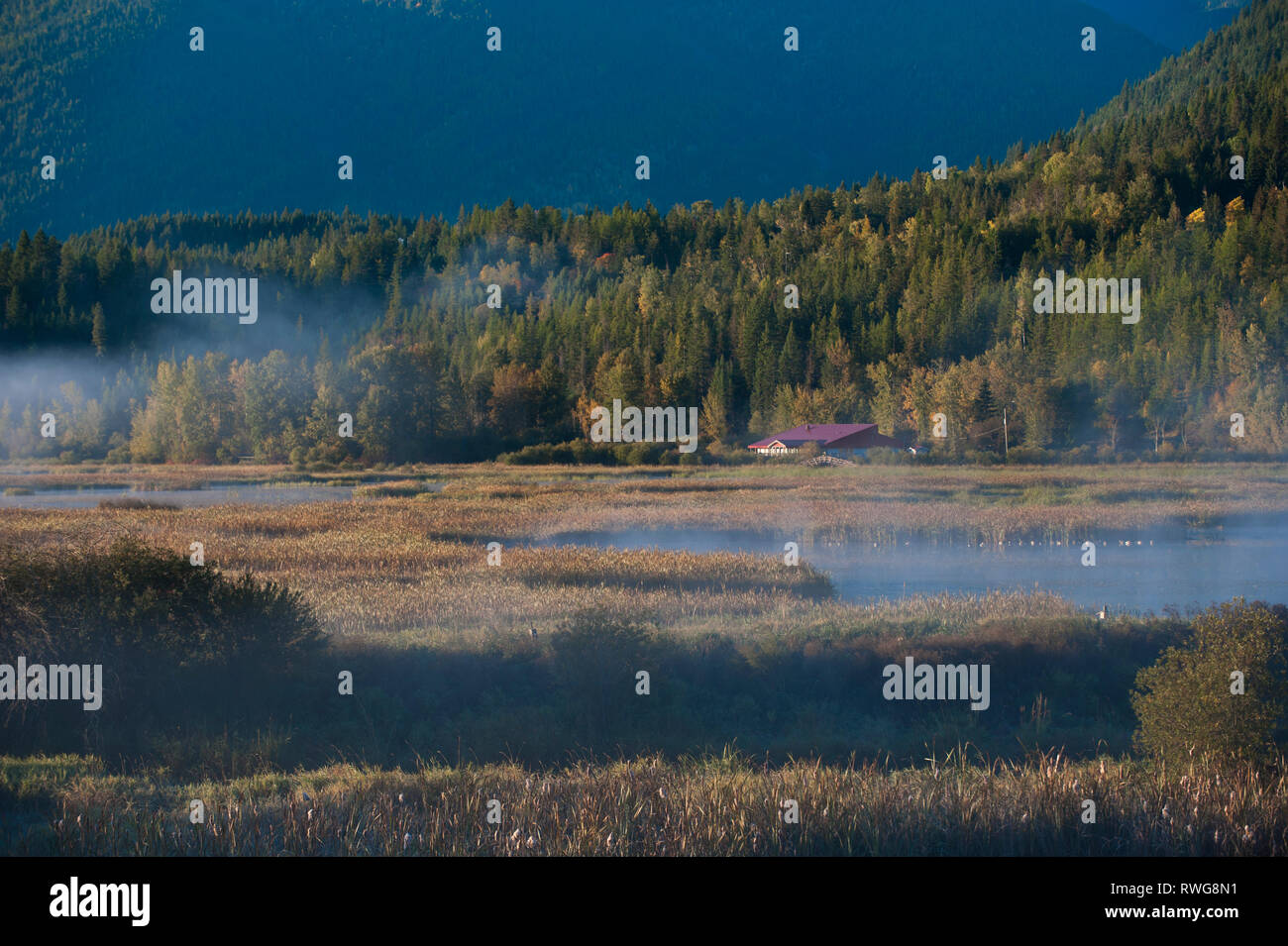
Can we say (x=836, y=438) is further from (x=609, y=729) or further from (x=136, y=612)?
(x=136, y=612)

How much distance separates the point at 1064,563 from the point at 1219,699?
20509mm

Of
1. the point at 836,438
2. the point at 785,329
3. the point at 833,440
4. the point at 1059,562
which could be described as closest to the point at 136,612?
the point at 1059,562

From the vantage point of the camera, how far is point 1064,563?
104 feet

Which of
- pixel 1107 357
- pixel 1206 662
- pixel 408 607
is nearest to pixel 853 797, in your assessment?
pixel 1206 662

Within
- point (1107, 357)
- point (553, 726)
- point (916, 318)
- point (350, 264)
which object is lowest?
point (553, 726)

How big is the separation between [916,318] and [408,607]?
345ft

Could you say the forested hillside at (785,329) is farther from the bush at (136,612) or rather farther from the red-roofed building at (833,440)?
the bush at (136,612)

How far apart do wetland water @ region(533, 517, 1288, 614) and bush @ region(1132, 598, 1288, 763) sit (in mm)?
8888

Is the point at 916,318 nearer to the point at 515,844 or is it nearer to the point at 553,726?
the point at 553,726

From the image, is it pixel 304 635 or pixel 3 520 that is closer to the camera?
pixel 304 635

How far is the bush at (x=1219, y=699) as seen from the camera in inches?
476

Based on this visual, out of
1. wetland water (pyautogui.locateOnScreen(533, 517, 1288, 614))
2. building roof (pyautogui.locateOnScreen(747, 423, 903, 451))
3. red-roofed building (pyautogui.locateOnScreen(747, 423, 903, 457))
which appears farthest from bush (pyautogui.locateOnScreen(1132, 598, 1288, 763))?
building roof (pyautogui.locateOnScreen(747, 423, 903, 451))

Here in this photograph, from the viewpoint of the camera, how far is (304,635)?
16656 mm
